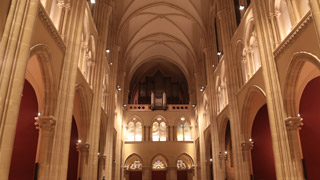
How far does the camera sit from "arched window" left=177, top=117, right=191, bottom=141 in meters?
29.4

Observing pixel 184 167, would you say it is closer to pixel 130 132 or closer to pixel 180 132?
pixel 180 132

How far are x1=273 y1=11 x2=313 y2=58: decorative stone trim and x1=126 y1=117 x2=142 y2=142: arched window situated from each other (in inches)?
835

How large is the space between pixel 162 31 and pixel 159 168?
46.3 feet

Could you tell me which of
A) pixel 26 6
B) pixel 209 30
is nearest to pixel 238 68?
pixel 209 30

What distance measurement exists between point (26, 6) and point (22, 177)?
6.81 meters

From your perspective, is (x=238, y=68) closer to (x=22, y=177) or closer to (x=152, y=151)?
(x=22, y=177)

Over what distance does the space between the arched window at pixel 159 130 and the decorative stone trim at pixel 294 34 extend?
2074 cm

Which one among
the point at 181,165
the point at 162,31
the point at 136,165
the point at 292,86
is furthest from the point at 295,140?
the point at 136,165

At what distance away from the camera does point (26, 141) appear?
423 inches

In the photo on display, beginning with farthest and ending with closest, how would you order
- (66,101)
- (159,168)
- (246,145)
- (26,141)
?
(159,168)
(246,145)
(26,141)
(66,101)

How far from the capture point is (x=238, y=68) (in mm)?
14898

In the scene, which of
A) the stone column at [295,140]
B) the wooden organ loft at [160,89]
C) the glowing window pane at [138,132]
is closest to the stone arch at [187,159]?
the glowing window pane at [138,132]

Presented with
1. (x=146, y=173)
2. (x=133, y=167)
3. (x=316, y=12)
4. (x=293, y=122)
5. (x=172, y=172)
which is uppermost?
(x=316, y=12)

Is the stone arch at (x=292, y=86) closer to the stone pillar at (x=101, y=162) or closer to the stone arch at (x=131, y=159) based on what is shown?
the stone pillar at (x=101, y=162)
